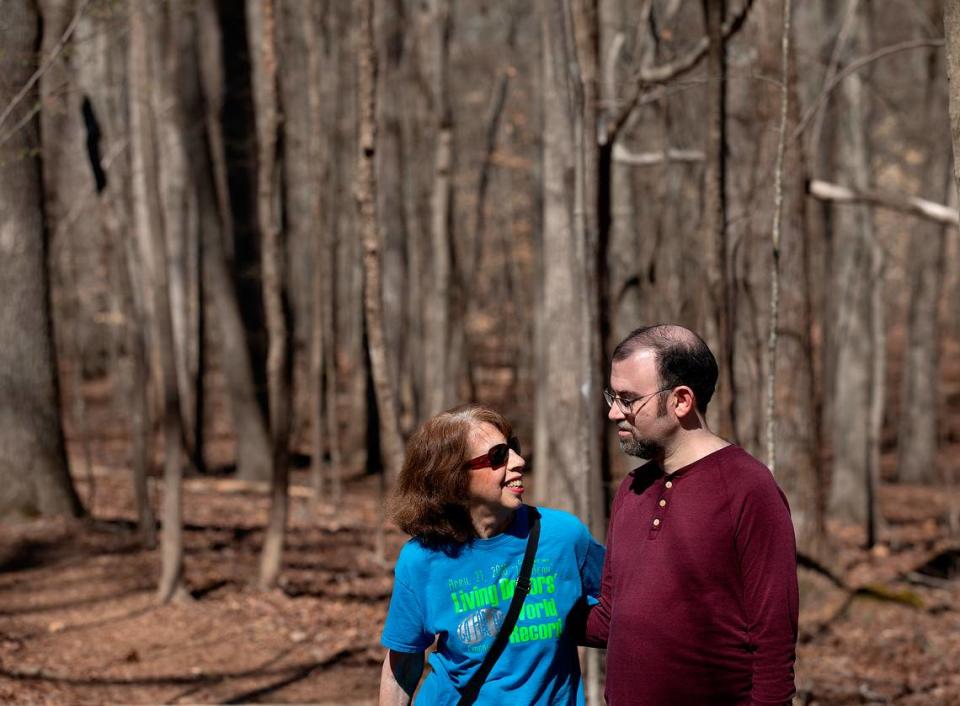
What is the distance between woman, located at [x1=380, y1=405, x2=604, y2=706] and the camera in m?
2.98

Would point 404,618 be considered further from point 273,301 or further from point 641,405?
point 273,301

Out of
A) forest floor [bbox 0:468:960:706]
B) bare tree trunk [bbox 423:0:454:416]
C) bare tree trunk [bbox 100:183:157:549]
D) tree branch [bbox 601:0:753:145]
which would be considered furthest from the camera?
bare tree trunk [bbox 423:0:454:416]

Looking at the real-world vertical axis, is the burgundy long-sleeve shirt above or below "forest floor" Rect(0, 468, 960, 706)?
above

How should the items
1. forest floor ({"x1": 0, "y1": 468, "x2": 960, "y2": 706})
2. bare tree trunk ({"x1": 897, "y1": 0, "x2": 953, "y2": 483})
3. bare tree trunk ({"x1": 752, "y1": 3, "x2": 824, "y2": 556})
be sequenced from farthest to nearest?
bare tree trunk ({"x1": 897, "y1": 0, "x2": 953, "y2": 483}), bare tree trunk ({"x1": 752, "y1": 3, "x2": 824, "y2": 556}), forest floor ({"x1": 0, "y1": 468, "x2": 960, "y2": 706})

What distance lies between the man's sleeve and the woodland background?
1.27m

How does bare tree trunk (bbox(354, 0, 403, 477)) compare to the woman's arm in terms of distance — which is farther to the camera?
bare tree trunk (bbox(354, 0, 403, 477))

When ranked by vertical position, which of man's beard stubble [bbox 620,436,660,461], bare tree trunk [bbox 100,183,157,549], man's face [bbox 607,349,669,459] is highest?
man's face [bbox 607,349,669,459]

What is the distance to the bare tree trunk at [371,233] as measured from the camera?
7.21 m

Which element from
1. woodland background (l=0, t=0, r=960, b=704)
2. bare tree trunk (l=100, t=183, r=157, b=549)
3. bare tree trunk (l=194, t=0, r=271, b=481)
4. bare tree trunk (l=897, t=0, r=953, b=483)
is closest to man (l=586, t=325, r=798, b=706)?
woodland background (l=0, t=0, r=960, b=704)

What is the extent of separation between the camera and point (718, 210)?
5.63 meters

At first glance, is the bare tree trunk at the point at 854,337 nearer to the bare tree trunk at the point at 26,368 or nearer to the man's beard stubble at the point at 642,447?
the bare tree trunk at the point at 26,368

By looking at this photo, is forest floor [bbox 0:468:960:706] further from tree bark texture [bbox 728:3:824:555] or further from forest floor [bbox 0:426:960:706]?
tree bark texture [bbox 728:3:824:555]

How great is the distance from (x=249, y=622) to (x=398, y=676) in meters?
5.47

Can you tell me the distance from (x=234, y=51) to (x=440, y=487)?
12686 mm
